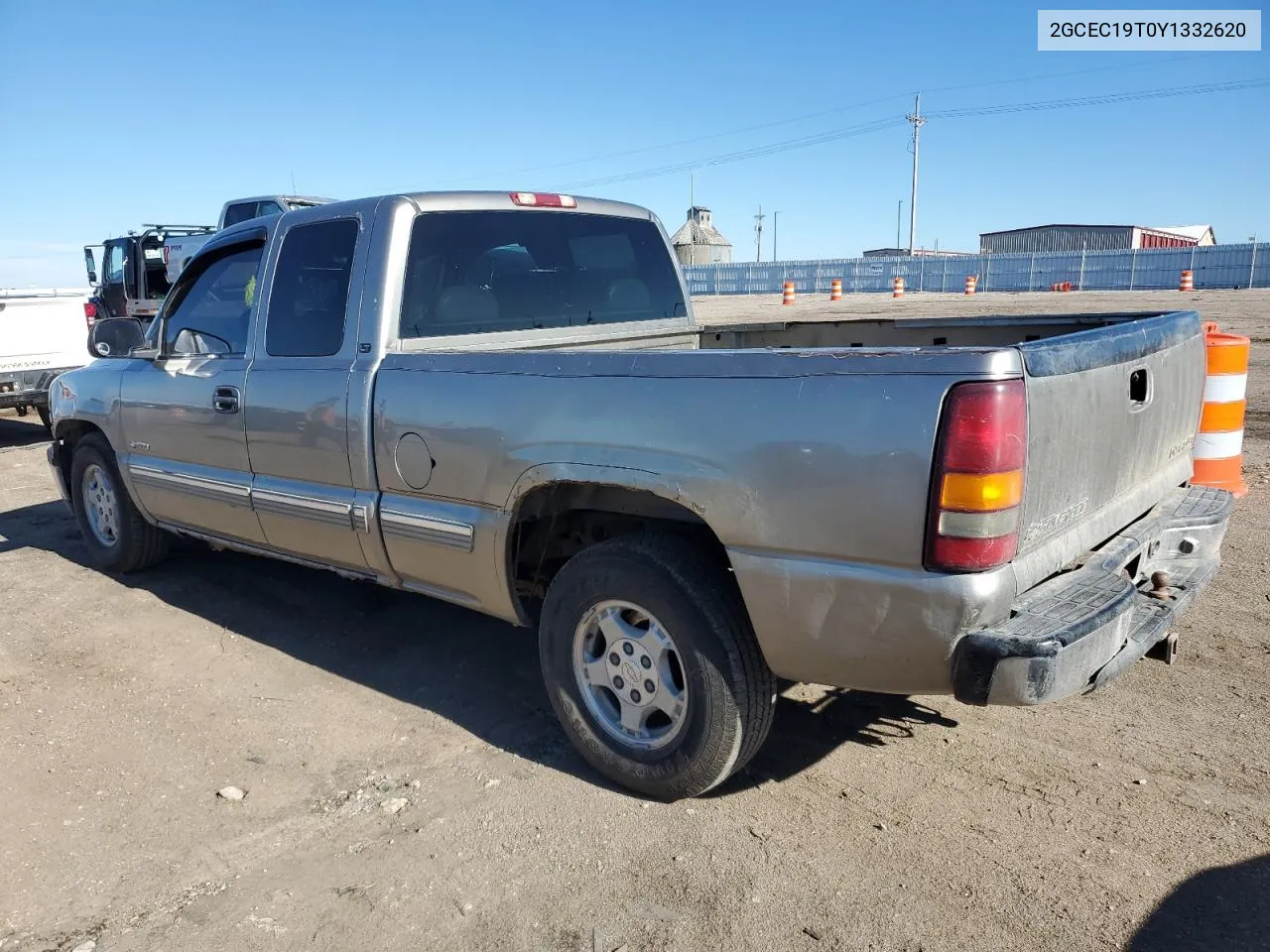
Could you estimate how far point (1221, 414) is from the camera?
4.66 metres

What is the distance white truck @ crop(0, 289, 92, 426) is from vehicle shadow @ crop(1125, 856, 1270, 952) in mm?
11499

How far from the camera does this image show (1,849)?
302 cm

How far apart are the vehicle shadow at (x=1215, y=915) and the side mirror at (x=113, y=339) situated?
5070mm

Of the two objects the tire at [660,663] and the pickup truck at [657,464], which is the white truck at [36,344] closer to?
the pickup truck at [657,464]

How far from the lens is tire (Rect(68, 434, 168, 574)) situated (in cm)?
558

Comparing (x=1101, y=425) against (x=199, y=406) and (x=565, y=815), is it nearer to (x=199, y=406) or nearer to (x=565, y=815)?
(x=565, y=815)

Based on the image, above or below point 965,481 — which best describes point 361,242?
above

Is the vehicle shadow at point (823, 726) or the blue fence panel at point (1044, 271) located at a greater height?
the blue fence panel at point (1044, 271)

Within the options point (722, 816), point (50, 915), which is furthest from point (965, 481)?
point (50, 915)

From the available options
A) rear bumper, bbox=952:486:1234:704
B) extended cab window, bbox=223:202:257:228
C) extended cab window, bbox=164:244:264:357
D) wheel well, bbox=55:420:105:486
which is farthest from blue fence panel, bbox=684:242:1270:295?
rear bumper, bbox=952:486:1234:704

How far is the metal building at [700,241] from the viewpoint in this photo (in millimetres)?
60750

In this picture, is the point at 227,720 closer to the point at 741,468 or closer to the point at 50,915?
the point at 50,915

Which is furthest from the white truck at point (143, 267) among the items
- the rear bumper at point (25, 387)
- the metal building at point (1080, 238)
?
the metal building at point (1080, 238)

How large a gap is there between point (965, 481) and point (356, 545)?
251cm
